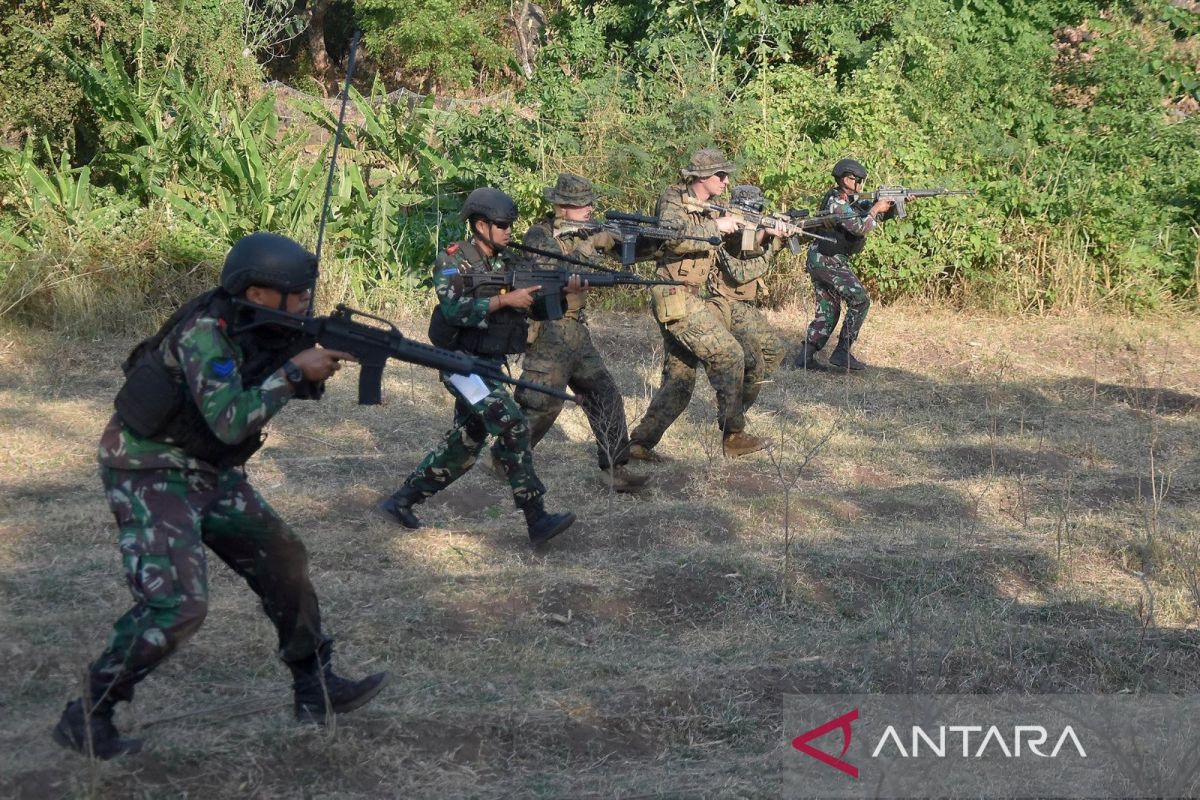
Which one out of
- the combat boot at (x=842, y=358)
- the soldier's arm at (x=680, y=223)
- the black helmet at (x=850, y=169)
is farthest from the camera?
the combat boot at (x=842, y=358)

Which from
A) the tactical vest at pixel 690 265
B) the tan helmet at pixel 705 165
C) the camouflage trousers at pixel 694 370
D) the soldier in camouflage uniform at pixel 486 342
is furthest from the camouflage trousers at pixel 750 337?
the soldier in camouflage uniform at pixel 486 342

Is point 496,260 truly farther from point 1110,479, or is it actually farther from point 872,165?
point 872,165

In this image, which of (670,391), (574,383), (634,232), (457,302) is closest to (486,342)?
(457,302)

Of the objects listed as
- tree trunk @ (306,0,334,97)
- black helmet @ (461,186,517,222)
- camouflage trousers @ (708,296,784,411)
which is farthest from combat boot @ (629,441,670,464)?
tree trunk @ (306,0,334,97)

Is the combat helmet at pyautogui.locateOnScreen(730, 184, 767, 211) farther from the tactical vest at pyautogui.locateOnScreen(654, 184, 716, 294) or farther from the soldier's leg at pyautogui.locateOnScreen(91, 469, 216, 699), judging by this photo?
the soldier's leg at pyautogui.locateOnScreen(91, 469, 216, 699)

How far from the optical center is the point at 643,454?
827cm

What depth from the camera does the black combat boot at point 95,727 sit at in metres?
4.10

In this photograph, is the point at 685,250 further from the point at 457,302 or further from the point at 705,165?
the point at 457,302

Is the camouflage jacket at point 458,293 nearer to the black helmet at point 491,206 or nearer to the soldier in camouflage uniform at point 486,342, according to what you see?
the soldier in camouflage uniform at point 486,342

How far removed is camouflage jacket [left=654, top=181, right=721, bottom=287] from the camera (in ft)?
26.1

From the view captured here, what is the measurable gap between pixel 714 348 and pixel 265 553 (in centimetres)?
397

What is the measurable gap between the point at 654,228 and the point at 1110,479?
10.1 ft

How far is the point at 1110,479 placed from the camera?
8055 mm

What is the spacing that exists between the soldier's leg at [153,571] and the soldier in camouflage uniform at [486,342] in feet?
7.33
